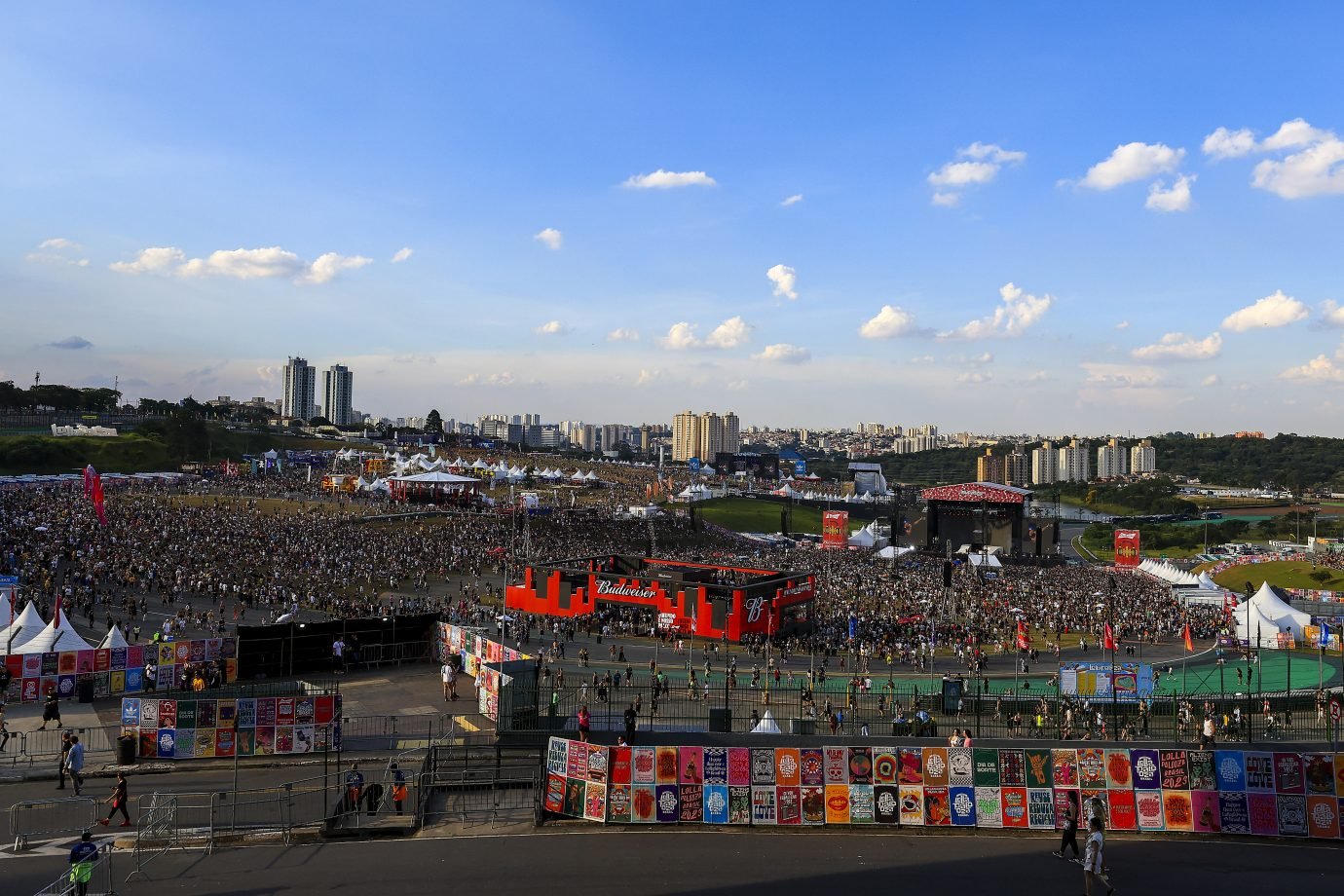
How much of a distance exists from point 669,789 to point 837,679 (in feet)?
54.1

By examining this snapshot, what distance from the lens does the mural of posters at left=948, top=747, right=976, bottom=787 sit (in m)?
14.5

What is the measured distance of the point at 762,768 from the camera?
Result: 1463 cm

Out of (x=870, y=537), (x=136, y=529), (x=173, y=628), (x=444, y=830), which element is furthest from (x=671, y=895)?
(x=870, y=537)

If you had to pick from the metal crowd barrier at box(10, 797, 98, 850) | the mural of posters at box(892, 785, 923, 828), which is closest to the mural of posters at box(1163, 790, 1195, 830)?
the mural of posters at box(892, 785, 923, 828)

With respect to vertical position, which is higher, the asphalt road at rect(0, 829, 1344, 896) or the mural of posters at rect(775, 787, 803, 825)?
the mural of posters at rect(775, 787, 803, 825)

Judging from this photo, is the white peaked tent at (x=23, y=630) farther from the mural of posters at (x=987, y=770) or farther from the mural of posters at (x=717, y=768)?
the mural of posters at (x=987, y=770)

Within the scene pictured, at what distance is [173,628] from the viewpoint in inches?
1179

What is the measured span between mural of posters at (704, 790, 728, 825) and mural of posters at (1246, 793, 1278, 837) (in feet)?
26.9


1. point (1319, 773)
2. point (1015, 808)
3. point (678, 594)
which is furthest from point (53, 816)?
point (678, 594)

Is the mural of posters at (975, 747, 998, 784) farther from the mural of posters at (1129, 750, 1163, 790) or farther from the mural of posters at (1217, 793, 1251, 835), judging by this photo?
the mural of posters at (1217, 793, 1251, 835)

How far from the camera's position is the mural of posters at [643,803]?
1452 cm

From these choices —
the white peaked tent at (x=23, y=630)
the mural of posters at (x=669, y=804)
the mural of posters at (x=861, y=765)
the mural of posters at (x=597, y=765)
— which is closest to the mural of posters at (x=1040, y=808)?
the mural of posters at (x=861, y=765)

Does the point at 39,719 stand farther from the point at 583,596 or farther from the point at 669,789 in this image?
the point at 583,596

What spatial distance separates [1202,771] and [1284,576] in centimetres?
5857
